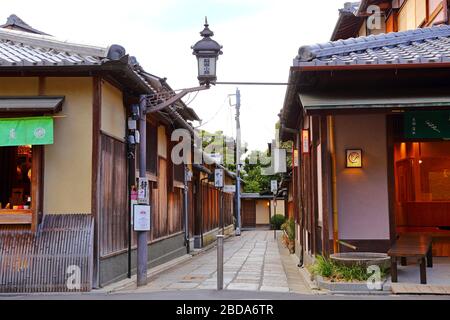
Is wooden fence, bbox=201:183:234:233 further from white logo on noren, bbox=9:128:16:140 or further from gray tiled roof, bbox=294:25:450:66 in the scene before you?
white logo on noren, bbox=9:128:16:140

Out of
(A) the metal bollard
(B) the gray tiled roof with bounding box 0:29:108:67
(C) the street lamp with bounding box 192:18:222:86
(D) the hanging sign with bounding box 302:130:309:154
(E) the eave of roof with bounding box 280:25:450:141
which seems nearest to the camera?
(E) the eave of roof with bounding box 280:25:450:141

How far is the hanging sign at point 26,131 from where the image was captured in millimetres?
11555

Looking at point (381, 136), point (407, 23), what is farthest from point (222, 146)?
point (381, 136)

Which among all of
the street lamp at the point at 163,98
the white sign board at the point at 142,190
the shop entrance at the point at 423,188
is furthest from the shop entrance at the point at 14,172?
the shop entrance at the point at 423,188

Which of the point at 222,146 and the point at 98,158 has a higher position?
the point at 222,146

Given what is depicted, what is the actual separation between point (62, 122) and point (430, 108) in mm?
7552

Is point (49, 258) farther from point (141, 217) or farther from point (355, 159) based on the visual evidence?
point (355, 159)

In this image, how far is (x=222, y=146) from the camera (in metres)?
54.8

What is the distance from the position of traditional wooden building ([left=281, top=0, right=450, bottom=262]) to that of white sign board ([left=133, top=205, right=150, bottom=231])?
3943mm

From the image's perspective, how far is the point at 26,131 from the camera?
11.6 metres

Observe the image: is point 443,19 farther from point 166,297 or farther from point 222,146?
point 222,146

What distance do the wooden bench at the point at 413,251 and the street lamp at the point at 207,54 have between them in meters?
5.26

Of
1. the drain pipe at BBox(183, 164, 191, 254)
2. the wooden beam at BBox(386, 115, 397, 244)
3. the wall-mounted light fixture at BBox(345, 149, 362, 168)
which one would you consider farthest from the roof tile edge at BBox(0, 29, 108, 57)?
the drain pipe at BBox(183, 164, 191, 254)

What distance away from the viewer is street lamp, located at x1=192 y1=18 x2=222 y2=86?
1227 cm
